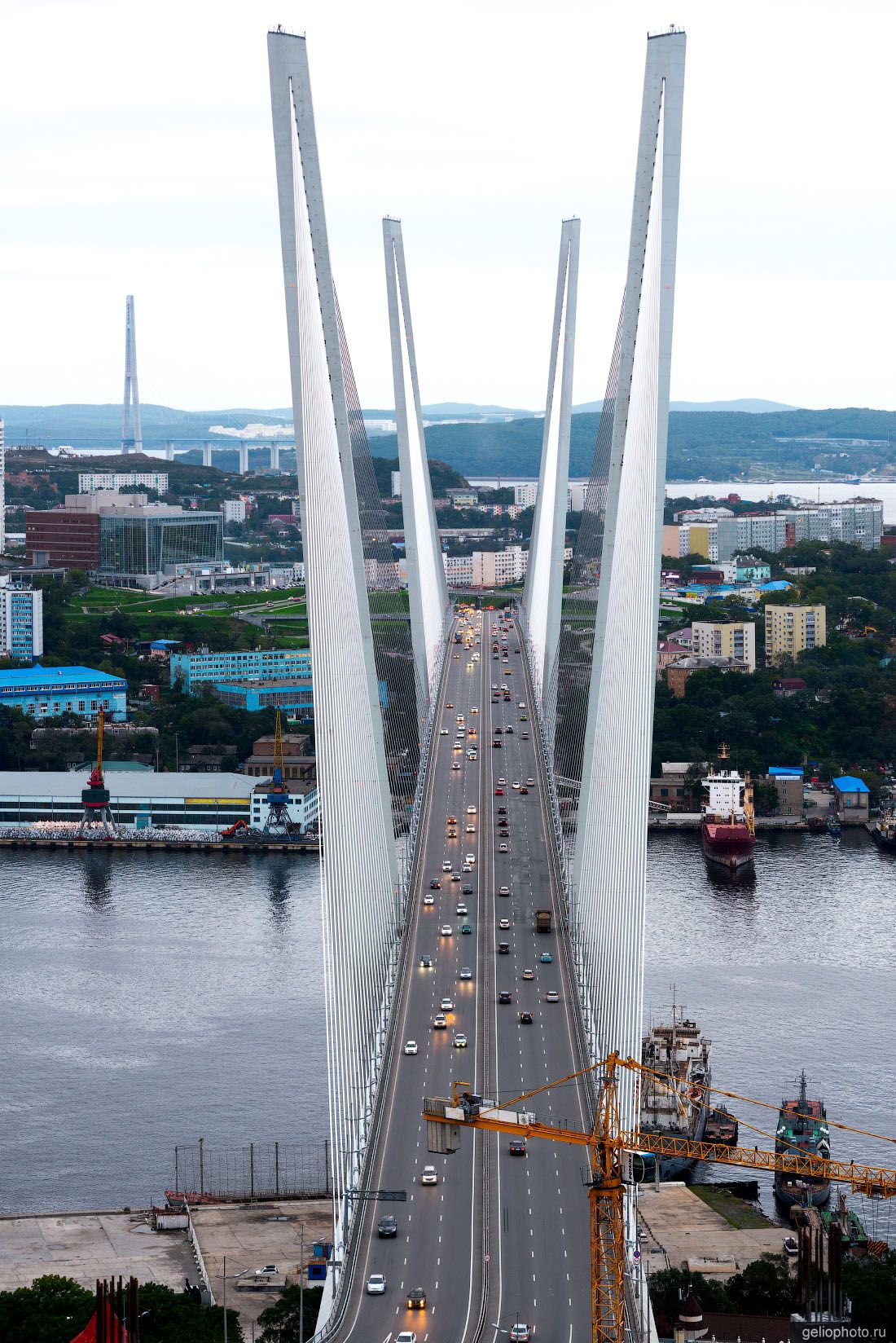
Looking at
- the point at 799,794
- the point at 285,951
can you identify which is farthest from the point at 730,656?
the point at 285,951

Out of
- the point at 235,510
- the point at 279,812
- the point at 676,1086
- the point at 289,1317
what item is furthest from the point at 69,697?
the point at 235,510

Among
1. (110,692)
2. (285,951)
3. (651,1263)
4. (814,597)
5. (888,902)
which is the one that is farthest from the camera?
(814,597)

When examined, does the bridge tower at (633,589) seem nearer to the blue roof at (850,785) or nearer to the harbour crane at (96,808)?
the harbour crane at (96,808)

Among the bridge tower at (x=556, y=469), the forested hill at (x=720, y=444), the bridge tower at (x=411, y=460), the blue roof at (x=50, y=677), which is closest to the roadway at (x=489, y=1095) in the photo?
the bridge tower at (x=411, y=460)

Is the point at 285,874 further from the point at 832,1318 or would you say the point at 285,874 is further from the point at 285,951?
the point at 832,1318

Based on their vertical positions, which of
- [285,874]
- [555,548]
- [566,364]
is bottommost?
[285,874]

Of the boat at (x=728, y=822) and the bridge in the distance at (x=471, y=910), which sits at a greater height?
the bridge in the distance at (x=471, y=910)

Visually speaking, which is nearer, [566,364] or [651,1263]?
[651,1263]
